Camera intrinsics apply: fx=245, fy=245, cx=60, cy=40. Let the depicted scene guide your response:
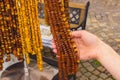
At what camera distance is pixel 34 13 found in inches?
71.2

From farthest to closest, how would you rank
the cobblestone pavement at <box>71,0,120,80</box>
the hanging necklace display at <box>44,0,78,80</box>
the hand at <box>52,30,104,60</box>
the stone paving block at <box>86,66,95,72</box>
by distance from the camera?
the stone paving block at <box>86,66,95,72</box>
the cobblestone pavement at <box>71,0,120,80</box>
the hand at <box>52,30,104,60</box>
the hanging necklace display at <box>44,0,78,80</box>

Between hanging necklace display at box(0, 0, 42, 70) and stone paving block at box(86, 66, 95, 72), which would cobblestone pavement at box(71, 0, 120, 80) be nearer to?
stone paving block at box(86, 66, 95, 72)

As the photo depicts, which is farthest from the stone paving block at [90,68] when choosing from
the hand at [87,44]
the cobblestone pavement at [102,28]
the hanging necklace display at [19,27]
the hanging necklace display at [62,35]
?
the hanging necklace display at [62,35]

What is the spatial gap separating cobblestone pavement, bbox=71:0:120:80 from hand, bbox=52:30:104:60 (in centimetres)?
232

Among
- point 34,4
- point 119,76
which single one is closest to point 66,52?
point 34,4

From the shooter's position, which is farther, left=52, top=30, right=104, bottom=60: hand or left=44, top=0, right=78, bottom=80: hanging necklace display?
left=52, top=30, right=104, bottom=60: hand

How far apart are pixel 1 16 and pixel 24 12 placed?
20 cm

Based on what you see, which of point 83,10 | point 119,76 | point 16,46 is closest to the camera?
point 16,46

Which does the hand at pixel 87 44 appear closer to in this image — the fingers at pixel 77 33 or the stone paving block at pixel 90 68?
the fingers at pixel 77 33

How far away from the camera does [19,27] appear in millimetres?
1892

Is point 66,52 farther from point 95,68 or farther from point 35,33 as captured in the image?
point 95,68

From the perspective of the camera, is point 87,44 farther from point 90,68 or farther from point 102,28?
point 102,28

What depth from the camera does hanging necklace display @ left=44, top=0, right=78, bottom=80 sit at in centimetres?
170

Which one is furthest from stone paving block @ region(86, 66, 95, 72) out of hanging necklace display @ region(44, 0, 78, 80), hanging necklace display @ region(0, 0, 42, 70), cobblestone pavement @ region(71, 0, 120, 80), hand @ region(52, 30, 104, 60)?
hanging necklace display @ region(44, 0, 78, 80)
